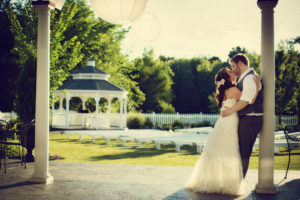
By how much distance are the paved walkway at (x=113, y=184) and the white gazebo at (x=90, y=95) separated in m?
14.5

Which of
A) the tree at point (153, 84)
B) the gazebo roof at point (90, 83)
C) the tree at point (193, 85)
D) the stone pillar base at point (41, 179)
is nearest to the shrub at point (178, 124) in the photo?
the gazebo roof at point (90, 83)

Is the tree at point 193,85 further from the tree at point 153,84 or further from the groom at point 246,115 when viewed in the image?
the groom at point 246,115

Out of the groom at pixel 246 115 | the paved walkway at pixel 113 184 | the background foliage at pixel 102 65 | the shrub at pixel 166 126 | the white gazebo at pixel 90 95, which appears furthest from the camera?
the shrub at pixel 166 126

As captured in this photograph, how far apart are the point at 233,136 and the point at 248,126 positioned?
0.26m

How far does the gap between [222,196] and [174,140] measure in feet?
28.0

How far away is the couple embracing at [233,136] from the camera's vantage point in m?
4.40

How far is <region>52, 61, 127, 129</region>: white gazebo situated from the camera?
20.9 m

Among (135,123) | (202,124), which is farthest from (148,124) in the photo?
(202,124)

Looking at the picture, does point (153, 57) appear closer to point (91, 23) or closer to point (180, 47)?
point (180, 47)

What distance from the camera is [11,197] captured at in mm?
4109

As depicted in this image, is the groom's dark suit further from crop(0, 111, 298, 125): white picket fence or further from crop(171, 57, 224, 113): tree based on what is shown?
crop(171, 57, 224, 113): tree

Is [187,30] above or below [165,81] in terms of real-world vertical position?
above

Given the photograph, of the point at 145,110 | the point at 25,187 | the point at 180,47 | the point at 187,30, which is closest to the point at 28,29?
the point at 25,187

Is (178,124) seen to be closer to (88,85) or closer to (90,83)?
(90,83)
